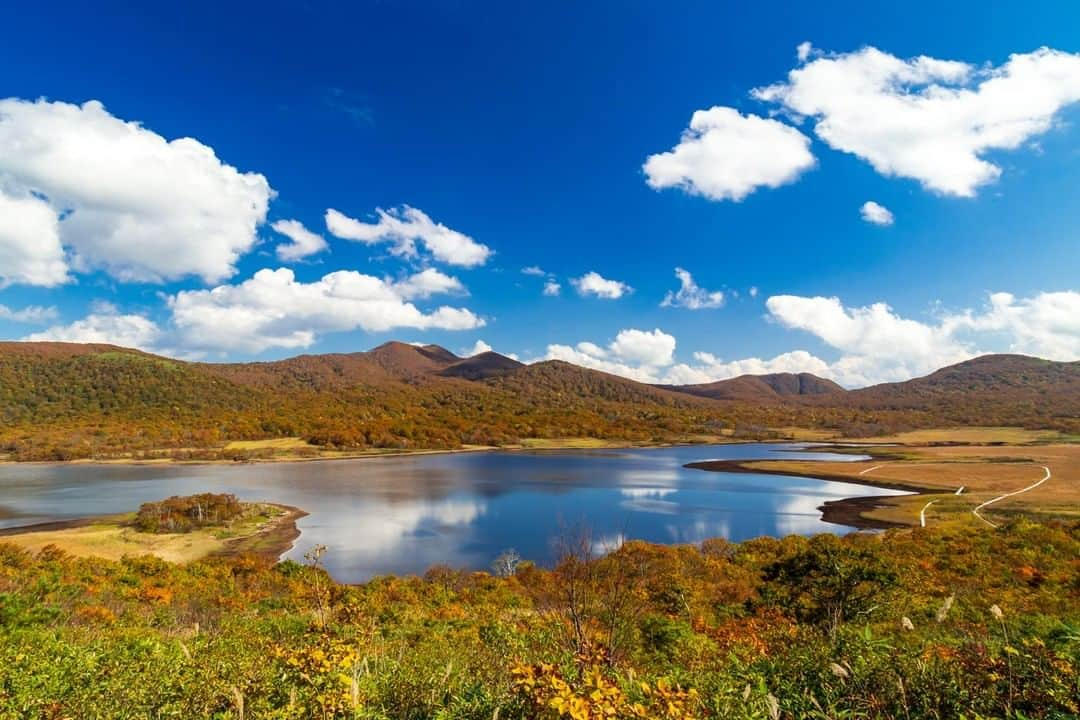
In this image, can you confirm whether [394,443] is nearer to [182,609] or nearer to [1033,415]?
[182,609]

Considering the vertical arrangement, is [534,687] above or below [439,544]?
above

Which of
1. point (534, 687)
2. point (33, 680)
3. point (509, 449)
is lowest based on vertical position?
point (509, 449)

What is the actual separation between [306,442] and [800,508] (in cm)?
13142

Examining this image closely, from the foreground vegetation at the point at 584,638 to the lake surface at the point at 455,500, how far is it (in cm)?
1222

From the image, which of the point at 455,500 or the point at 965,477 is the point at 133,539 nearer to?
the point at 455,500

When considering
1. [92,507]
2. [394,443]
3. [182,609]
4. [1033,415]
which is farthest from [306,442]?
[1033,415]

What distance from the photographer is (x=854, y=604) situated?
1514 centimetres

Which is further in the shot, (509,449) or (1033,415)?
(1033,415)

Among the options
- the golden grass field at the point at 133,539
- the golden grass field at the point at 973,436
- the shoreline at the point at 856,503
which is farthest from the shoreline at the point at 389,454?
the golden grass field at the point at 133,539

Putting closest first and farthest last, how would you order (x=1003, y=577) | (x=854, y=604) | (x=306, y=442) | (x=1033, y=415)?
(x=854, y=604), (x=1003, y=577), (x=306, y=442), (x=1033, y=415)

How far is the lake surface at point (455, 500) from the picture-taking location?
44906 millimetres

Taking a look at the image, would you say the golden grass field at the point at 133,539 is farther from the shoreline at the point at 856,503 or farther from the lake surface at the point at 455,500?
→ the shoreline at the point at 856,503

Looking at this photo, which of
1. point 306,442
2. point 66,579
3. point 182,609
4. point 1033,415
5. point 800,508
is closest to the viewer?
point 182,609

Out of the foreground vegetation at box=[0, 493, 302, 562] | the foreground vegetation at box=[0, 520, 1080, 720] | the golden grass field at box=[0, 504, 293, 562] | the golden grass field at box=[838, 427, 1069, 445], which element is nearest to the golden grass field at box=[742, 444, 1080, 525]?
the golden grass field at box=[838, 427, 1069, 445]
